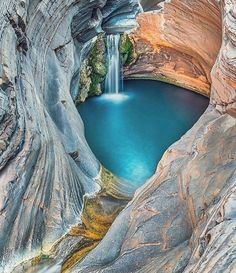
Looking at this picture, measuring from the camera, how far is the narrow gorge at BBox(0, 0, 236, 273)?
7.43m

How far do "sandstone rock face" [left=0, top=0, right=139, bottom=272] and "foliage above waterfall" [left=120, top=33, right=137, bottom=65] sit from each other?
17.6 ft

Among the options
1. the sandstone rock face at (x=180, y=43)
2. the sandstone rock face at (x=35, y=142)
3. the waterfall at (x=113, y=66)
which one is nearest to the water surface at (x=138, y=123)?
the waterfall at (x=113, y=66)

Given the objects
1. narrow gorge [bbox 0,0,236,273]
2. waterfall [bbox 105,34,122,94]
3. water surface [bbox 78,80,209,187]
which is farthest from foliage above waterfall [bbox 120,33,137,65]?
water surface [bbox 78,80,209,187]

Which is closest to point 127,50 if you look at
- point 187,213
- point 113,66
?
point 113,66

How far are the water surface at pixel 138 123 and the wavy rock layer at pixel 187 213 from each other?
350 centimetres

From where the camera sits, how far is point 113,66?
19.1 meters

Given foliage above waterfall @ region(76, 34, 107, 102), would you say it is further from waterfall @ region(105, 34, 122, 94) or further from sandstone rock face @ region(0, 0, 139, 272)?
sandstone rock face @ region(0, 0, 139, 272)

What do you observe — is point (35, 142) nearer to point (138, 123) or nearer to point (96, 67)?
point (138, 123)

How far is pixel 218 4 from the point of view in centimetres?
1288

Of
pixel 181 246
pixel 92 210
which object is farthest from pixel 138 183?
pixel 181 246

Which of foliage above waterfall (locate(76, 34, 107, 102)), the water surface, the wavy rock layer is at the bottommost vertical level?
the wavy rock layer

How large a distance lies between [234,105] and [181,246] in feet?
15.6

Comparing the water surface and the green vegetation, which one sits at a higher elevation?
the green vegetation

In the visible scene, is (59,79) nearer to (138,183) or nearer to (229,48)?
(138,183)
